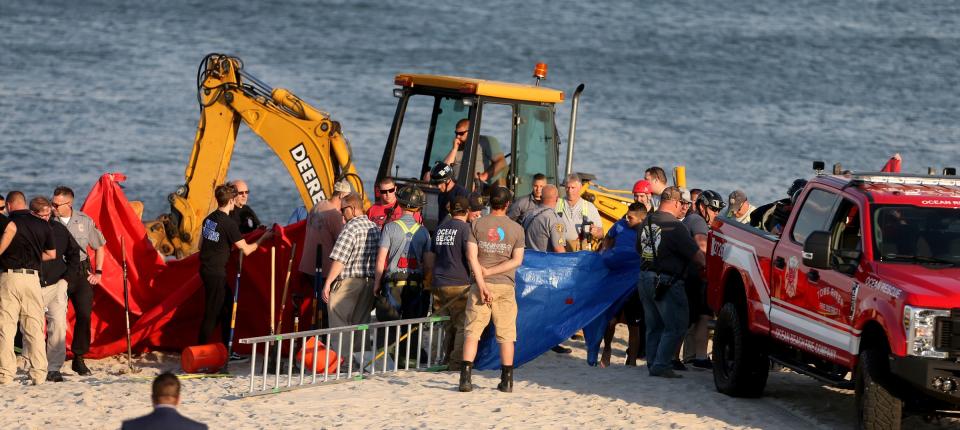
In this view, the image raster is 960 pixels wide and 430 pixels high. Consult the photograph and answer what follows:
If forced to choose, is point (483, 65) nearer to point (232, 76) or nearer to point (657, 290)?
point (232, 76)

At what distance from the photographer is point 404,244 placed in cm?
1362

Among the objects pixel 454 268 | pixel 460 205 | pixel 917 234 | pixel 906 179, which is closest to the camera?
pixel 917 234

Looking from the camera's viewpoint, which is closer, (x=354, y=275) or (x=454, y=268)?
(x=454, y=268)

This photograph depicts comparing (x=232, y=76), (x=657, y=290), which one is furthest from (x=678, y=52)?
(x=657, y=290)

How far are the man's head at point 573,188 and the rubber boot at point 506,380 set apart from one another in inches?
128

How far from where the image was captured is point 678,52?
68.6 meters

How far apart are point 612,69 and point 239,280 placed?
163ft

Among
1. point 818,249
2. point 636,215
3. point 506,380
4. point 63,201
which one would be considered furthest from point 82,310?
point 818,249

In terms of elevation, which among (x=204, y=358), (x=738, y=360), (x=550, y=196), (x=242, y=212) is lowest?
(x=204, y=358)

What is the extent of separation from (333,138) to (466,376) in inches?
240

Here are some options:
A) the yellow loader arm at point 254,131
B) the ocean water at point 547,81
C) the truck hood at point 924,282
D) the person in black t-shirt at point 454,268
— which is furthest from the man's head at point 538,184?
the ocean water at point 547,81

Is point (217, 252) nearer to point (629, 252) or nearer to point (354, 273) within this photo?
point (354, 273)

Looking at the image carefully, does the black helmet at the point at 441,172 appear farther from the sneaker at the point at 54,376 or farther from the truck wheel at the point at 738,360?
the sneaker at the point at 54,376

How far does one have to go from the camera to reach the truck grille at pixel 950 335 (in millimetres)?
10148
